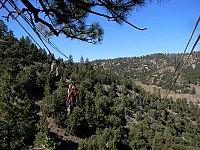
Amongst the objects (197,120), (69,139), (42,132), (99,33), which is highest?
(99,33)

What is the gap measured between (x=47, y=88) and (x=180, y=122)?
39.0 meters

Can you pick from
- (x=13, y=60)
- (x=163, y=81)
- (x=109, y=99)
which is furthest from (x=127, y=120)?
(x=163, y=81)

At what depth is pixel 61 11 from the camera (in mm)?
3555

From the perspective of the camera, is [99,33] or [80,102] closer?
[99,33]

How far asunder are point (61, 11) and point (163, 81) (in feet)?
554

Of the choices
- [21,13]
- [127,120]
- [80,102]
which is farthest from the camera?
[127,120]

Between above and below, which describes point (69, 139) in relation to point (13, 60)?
below

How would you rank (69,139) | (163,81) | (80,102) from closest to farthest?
1. (69,139)
2. (80,102)
3. (163,81)

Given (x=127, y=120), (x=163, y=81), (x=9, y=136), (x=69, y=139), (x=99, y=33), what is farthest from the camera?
(x=163, y=81)

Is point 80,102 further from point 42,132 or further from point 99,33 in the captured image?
point 99,33

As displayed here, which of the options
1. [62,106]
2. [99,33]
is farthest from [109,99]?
[99,33]

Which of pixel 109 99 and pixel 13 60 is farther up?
pixel 13 60

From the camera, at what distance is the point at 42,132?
132 ft

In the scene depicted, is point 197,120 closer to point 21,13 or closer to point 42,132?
point 42,132
